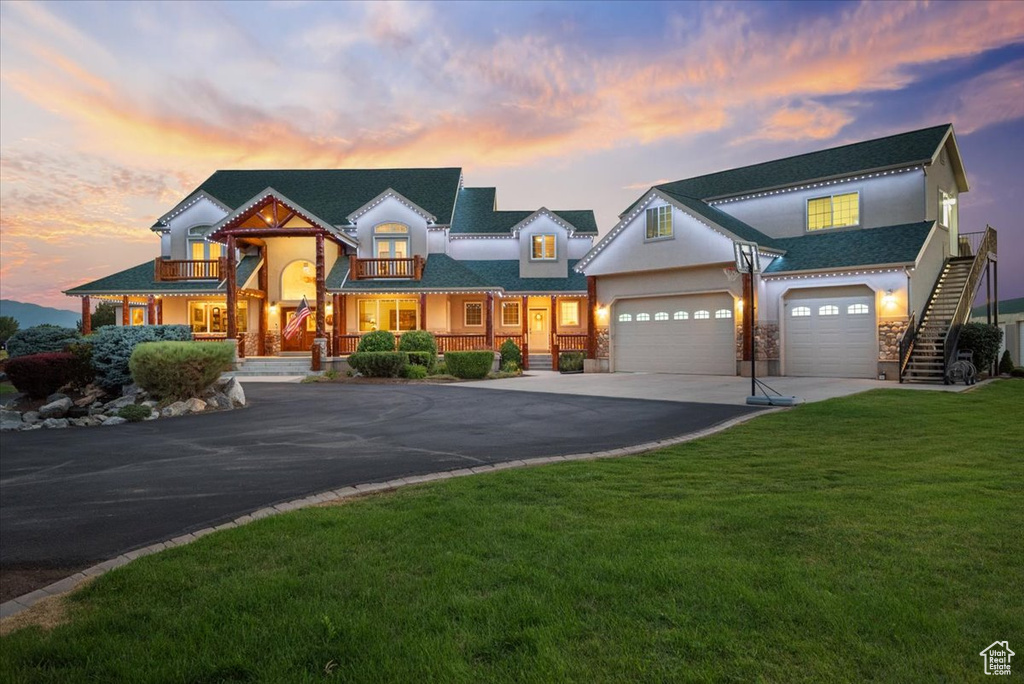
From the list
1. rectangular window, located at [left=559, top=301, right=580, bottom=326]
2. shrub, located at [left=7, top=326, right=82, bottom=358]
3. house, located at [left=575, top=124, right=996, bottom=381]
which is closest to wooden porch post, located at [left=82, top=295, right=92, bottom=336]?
shrub, located at [left=7, top=326, right=82, bottom=358]

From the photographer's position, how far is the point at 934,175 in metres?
22.4

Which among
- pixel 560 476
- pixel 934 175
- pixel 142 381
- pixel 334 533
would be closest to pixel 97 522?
pixel 334 533

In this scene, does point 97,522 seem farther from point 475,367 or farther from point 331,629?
point 475,367

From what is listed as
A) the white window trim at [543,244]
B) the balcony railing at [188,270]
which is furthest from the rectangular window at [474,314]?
the balcony railing at [188,270]

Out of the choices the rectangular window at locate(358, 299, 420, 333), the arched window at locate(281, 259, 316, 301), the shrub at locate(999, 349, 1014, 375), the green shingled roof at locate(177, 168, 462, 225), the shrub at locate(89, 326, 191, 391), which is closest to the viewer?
the shrub at locate(89, 326, 191, 391)

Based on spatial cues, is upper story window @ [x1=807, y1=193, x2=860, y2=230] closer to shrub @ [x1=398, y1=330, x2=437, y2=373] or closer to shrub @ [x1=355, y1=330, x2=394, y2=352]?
shrub @ [x1=398, y1=330, x2=437, y2=373]

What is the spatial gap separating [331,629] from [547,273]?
29076 millimetres

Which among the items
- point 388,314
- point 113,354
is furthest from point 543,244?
point 113,354

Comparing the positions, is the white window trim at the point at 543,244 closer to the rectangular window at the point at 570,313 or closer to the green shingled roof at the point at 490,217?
Answer: the green shingled roof at the point at 490,217

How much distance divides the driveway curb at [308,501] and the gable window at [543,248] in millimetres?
22513

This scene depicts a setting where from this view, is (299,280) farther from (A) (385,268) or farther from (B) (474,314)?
(B) (474,314)

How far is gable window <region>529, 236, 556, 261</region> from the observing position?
31344 millimetres

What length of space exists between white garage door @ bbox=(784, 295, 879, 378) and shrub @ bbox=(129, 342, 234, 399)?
20351 mm

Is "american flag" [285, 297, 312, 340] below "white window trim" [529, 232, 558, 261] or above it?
below
